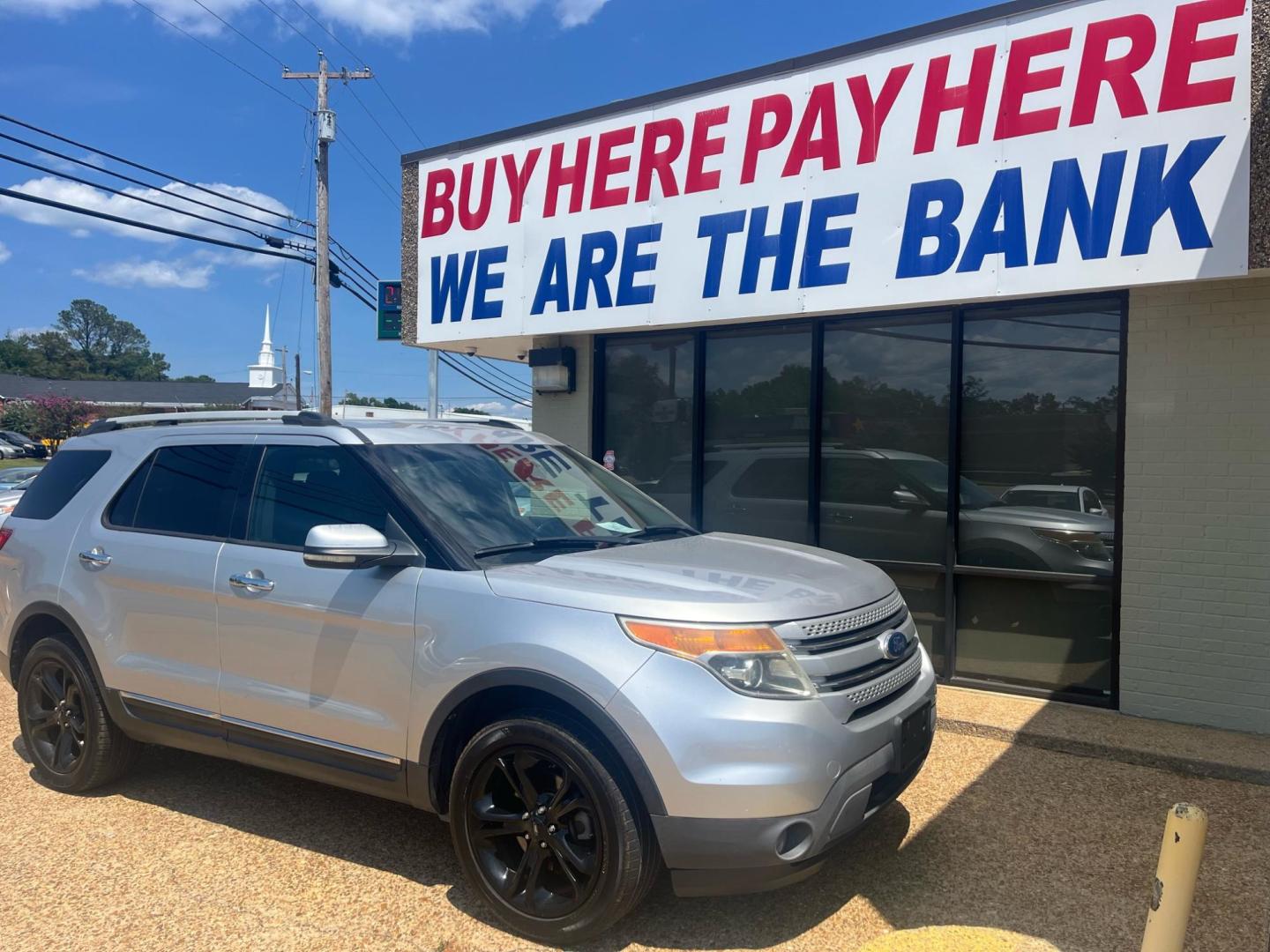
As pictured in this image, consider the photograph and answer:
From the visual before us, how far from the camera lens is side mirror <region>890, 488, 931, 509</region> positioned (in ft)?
22.1

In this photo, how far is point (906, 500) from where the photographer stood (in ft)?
22.3

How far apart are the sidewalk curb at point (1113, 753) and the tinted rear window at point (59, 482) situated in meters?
5.06

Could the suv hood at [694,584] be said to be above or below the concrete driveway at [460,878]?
above

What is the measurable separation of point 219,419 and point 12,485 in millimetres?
12280

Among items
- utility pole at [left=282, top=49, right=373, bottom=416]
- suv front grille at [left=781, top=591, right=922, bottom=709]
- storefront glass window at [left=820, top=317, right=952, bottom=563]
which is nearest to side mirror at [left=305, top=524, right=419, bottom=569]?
suv front grille at [left=781, top=591, right=922, bottom=709]

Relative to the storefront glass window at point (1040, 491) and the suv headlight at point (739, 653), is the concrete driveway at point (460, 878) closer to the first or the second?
the suv headlight at point (739, 653)

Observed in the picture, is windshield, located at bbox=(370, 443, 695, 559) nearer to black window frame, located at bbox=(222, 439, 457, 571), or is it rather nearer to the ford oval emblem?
black window frame, located at bbox=(222, 439, 457, 571)

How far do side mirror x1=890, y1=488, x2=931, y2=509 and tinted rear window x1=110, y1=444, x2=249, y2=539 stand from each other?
4.54 metres

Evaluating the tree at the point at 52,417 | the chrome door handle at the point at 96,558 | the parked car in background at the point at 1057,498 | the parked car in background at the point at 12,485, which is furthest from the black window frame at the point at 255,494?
the tree at the point at 52,417

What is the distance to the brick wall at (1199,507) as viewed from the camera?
551 centimetres

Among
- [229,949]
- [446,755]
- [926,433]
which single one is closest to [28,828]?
[229,949]

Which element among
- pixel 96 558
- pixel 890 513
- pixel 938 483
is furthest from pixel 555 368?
pixel 96 558

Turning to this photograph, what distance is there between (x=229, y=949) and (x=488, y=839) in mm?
966

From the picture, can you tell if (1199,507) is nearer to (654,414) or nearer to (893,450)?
(893,450)
